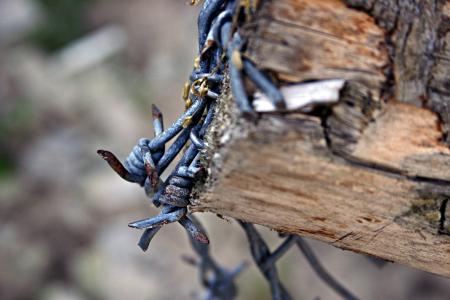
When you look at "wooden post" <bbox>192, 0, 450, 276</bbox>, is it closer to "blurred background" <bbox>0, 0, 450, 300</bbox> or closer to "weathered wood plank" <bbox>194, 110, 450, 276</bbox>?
"weathered wood plank" <bbox>194, 110, 450, 276</bbox>

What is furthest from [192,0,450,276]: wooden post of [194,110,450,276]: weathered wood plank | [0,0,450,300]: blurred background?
[0,0,450,300]: blurred background

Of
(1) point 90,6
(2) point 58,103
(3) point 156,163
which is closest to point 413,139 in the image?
(3) point 156,163

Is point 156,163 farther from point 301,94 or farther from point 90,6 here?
point 90,6

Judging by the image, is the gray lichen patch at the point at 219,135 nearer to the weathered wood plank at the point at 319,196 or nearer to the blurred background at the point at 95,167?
the weathered wood plank at the point at 319,196

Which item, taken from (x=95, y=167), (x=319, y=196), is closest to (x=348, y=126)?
(x=319, y=196)

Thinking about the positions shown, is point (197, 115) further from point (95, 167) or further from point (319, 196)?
point (95, 167)
